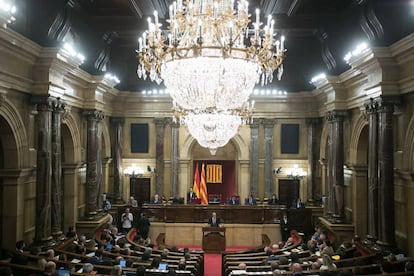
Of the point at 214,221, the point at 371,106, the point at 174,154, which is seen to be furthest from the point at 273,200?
the point at 371,106

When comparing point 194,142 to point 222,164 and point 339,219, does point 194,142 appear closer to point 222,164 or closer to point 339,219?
point 222,164

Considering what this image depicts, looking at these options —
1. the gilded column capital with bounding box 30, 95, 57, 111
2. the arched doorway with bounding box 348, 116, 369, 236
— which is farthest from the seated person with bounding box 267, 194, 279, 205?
the gilded column capital with bounding box 30, 95, 57, 111

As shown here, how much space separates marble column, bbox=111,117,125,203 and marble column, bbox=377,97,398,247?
13521 millimetres

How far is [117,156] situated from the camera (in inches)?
893

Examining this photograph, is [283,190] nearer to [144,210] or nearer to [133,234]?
[144,210]

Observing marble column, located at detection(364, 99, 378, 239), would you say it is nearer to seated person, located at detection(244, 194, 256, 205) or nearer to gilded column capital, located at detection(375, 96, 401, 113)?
gilded column capital, located at detection(375, 96, 401, 113)

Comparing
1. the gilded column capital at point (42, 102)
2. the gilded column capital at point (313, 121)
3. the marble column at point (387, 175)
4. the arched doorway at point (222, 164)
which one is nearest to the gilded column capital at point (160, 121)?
the arched doorway at point (222, 164)

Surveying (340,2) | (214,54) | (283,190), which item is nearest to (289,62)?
(283,190)

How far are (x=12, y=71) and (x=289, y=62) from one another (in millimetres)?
14880

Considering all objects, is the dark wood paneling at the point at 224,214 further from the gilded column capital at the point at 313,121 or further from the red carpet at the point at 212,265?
the gilded column capital at the point at 313,121

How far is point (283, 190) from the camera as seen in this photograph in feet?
77.1

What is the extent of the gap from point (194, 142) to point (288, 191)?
18.3ft

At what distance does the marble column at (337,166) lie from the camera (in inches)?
691

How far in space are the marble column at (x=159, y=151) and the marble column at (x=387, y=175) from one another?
1261 centimetres
